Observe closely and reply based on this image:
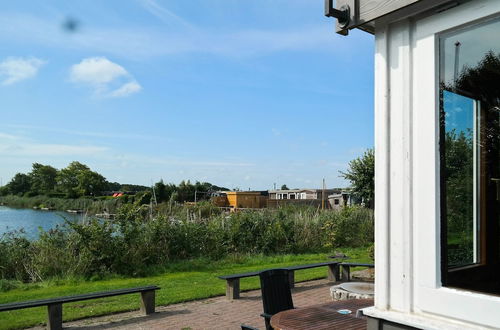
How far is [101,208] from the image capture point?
13.5 meters

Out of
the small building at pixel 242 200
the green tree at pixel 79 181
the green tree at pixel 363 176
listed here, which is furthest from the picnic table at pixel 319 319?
the green tree at pixel 79 181

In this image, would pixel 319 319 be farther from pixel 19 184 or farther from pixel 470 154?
pixel 19 184

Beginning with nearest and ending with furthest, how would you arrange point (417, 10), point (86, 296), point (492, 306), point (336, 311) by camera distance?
1. point (492, 306)
2. point (417, 10)
3. point (336, 311)
4. point (86, 296)

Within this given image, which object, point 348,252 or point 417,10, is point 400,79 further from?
point 348,252

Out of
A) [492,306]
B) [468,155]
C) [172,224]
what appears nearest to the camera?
[492,306]

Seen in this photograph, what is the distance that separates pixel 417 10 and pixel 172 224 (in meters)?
11.5

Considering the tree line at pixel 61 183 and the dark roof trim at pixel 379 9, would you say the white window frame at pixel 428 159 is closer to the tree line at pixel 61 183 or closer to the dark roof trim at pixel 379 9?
the dark roof trim at pixel 379 9

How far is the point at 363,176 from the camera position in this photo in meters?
18.6

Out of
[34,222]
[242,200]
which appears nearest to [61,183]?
[242,200]

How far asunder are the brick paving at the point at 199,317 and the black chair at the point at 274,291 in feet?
4.99

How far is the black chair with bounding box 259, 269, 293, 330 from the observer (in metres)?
4.83

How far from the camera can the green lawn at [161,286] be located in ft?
23.3

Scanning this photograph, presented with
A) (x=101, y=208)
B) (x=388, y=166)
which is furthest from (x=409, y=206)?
(x=101, y=208)

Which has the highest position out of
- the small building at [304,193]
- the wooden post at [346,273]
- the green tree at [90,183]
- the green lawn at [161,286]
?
the green tree at [90,183]
